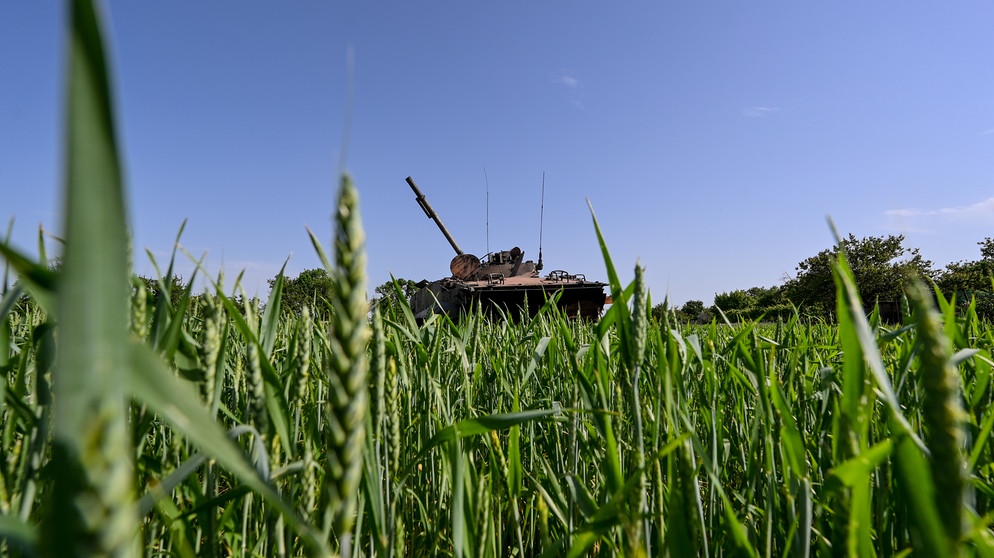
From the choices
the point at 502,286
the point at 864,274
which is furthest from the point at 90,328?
the point at 864,274

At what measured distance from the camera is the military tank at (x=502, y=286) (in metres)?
12.2

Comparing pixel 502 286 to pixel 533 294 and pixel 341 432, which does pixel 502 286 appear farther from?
pixel 341 432

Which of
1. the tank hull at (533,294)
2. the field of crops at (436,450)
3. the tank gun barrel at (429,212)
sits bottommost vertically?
the field of crops at (436,450)

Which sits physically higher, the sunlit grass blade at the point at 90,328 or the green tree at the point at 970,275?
the green tree at the point at 970,275

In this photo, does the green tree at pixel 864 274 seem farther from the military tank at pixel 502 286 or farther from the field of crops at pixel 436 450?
the field of crops at pixel 436 450

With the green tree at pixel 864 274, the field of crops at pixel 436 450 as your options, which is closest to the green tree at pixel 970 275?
the green tree at pixel 864 274

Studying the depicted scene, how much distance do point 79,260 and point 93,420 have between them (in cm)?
5

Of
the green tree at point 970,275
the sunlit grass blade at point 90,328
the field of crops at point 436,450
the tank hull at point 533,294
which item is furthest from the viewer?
the green tree at point 970,275

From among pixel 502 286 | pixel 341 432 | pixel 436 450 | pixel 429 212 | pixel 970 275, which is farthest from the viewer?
pixel 970 275

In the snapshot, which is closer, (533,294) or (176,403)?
(176,403)

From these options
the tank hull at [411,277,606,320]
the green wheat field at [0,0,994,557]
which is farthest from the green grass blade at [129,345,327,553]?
the tank hull at [411,277,606,320]

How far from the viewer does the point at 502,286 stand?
12172 mm

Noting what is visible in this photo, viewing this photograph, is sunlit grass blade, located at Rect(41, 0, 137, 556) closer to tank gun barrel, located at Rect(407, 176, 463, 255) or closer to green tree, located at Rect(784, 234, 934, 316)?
tank gun barrel, located at Rect(407, 176, 463, 255)

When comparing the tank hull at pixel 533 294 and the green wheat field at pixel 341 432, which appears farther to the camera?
the tank hull at pixel 533 294
